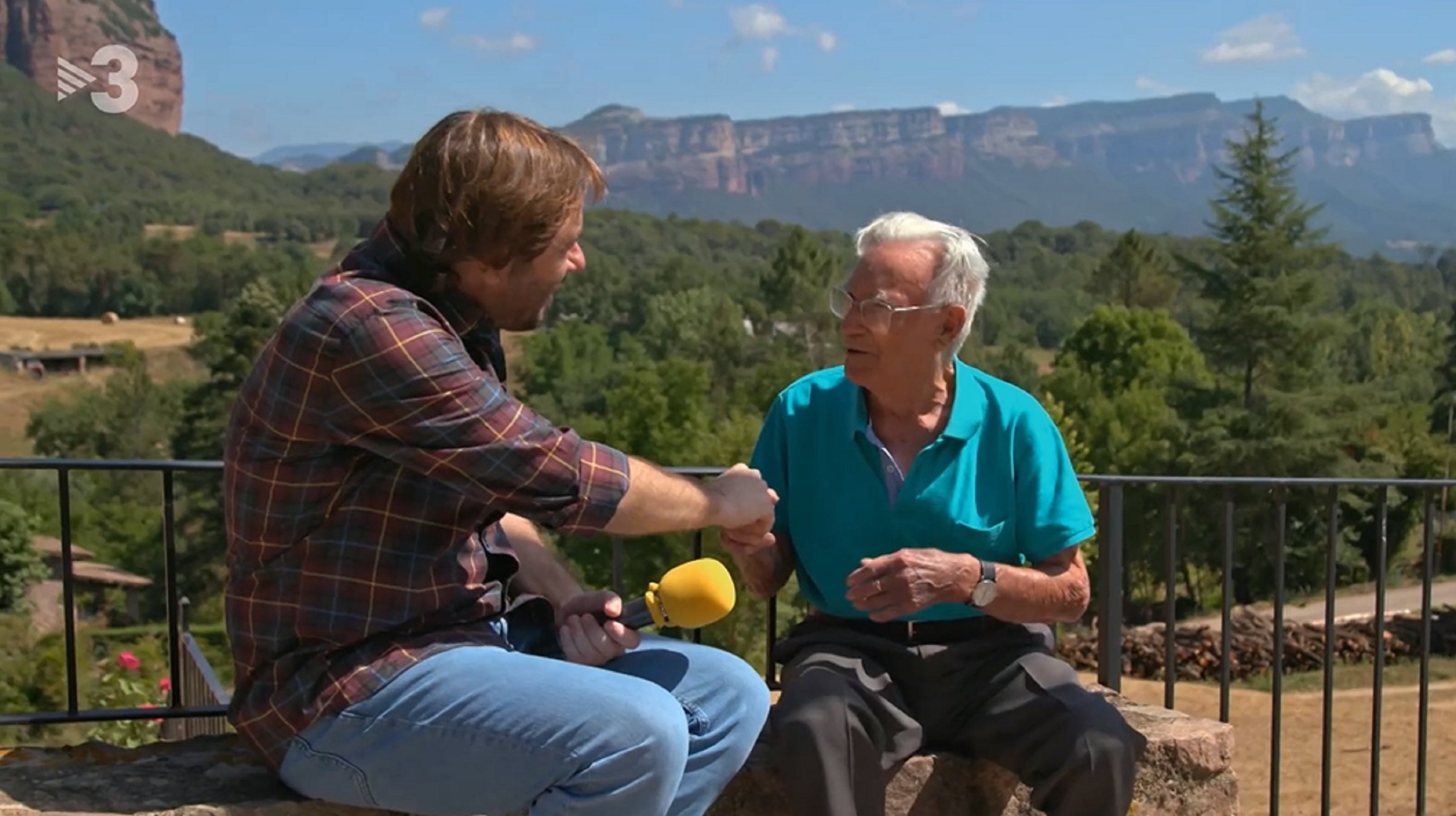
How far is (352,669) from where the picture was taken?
2.03 m

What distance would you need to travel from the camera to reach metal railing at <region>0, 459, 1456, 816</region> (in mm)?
3105

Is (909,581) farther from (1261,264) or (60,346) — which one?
(60,346)

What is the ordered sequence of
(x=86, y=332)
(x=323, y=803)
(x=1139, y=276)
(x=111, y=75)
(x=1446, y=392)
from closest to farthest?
(x=323, y=803) < (x=111, y=75) < (x=1446, y=392) < (x=1139, y=276) < (x=86, y=332)

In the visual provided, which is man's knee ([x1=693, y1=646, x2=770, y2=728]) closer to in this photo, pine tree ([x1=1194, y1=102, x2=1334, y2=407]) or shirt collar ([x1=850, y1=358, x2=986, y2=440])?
shirt collar ([x1=850, y1=358, x2=986, y2=440])

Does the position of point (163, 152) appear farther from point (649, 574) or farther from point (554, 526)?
point (554, 526)

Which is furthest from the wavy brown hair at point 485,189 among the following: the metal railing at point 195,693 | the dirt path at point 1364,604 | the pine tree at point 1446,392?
the pine tree at point 1446,392

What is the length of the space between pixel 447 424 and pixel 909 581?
100 centimetres

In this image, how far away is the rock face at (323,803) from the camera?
2361mm

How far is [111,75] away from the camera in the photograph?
268 inches

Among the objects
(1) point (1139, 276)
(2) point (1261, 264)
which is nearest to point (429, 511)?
(2) point (1261, 264)

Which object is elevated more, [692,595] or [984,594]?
[692,595]

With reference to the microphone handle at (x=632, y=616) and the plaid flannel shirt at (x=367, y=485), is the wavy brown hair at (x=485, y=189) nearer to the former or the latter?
the plaid flannel shirt at (x=367, y=485)

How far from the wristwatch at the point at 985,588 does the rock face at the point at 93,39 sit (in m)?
60.4

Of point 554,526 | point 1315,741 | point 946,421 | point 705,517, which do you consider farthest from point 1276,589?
point 1315,741
